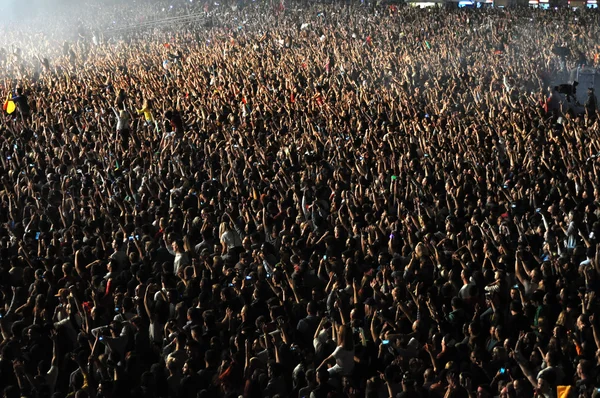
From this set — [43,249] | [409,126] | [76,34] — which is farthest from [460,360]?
[76,34]

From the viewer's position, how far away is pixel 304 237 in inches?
380

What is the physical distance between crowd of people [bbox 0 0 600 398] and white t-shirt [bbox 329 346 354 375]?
11 mm

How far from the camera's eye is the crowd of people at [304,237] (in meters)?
6.86

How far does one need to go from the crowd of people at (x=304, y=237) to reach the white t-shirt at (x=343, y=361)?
11 millimetres

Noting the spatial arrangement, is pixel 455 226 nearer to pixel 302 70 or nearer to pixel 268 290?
pixel 268 290

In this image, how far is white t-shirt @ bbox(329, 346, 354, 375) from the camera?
6930mm

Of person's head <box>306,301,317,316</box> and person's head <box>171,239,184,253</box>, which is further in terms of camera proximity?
person's head <box>171,239,184,253</box>

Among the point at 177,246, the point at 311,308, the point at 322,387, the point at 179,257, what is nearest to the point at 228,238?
the point at 177,246

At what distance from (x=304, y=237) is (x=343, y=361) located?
2847mm

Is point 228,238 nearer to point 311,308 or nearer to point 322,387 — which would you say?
point 311,308

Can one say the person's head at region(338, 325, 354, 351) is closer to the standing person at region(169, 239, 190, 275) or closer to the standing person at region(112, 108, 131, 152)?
the standing person at region(169, 239, 190, 275)

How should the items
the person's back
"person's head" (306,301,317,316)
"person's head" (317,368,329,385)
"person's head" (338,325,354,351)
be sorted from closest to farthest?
the person's back < "person's head" (317,368,329,385) < "person's head" (338,325,354,351) < "person's head" (306,301,317,316)

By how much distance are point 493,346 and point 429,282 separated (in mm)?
1368

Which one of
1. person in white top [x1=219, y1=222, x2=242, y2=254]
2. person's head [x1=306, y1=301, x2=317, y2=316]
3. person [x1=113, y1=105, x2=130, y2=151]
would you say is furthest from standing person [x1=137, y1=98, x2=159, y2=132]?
person's head [x1=306, y1=301, x2=317, y2=316]
